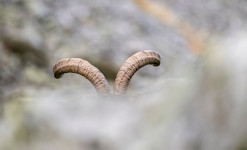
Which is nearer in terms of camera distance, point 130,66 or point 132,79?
point 130,66

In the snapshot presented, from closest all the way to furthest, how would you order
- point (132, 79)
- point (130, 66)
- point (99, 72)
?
point (99, 72)
point (130, 66)
point (132, 79)

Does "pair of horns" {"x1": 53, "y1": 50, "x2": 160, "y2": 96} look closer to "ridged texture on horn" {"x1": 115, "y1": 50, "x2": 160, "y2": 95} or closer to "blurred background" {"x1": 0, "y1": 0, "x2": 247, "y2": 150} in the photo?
"ridged texture on horn" {"x1": 115, "y1": 50, "x2": 160, "y2": 95}

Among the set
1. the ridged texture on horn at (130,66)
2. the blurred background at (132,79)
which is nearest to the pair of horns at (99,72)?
the ridged texture on horn at (130,66)

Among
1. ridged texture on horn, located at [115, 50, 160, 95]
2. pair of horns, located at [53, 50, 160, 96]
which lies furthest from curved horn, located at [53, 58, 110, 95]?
ridged texture on horn, located at [115, 50, 160, 95]

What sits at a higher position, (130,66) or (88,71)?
(130,66)

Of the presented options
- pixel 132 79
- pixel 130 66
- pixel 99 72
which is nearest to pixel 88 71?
pixel 99 72

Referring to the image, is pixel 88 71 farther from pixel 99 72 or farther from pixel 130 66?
pixel 130 66

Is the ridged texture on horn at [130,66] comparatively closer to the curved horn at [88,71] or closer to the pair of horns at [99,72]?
the pair of horns at [99,72]
